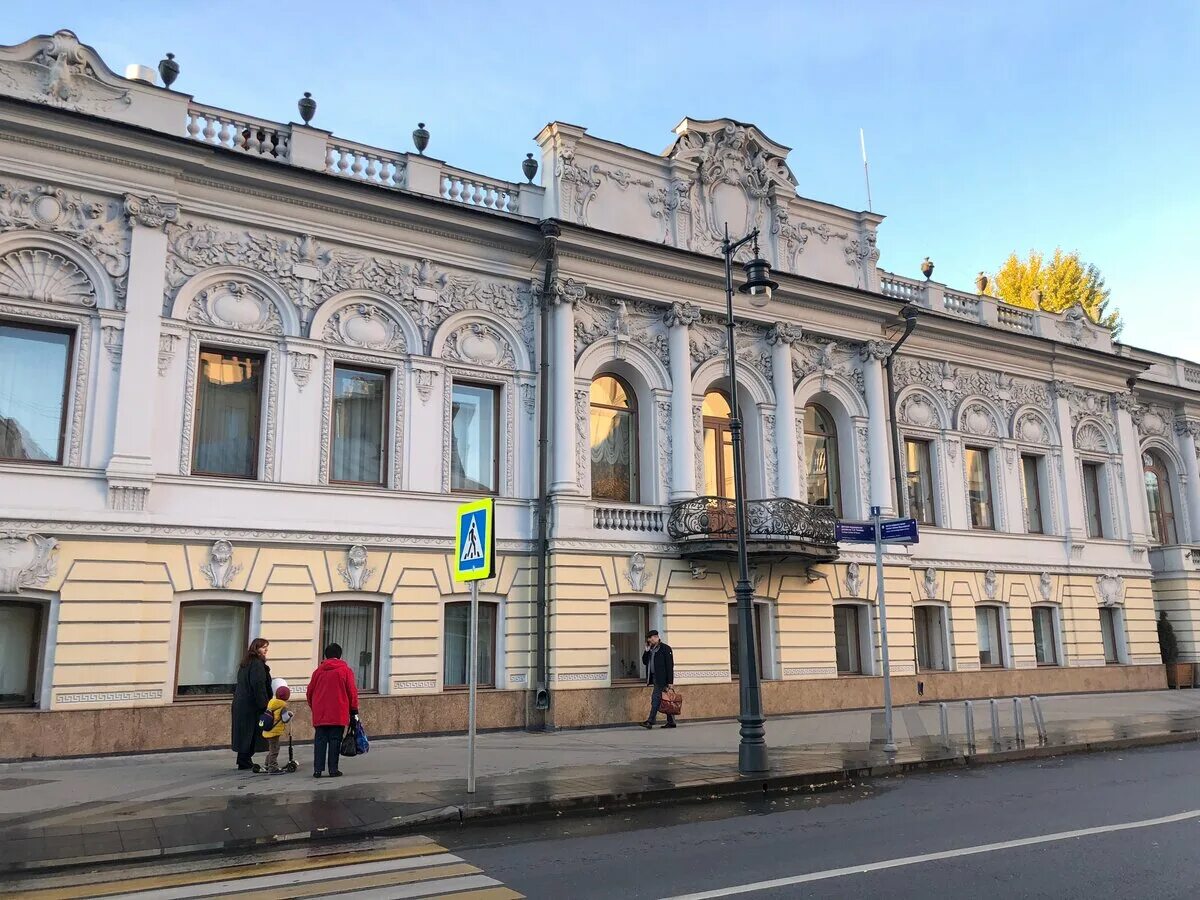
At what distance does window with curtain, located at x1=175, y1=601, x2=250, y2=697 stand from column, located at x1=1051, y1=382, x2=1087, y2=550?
931 inches

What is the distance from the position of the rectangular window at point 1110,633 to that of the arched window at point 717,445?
14282 mm

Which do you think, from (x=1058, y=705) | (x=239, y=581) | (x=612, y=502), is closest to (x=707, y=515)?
(x=612, y=502)

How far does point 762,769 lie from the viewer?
12.7m

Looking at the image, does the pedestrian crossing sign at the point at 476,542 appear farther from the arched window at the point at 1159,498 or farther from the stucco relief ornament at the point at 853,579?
the arched window at the point at 1159,498

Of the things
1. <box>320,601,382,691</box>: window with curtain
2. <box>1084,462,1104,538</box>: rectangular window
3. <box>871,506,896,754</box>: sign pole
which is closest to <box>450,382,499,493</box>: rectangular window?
<box>320,601,382,691</box>: window with curtain

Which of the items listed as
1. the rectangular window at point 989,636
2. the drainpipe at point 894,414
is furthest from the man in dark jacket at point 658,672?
the rectangular window at point 989,636

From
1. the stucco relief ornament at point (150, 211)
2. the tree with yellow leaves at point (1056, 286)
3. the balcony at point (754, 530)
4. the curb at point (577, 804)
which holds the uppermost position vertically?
the tree with yellow leaves at point (1056, 286)

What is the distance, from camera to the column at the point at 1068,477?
28.7 meters

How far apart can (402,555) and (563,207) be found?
850 cm

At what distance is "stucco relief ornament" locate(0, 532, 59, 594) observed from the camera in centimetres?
1470

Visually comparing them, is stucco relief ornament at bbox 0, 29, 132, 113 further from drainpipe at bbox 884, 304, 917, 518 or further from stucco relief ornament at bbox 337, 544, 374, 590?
drainpipe at bbox 884, 304, 917, 518

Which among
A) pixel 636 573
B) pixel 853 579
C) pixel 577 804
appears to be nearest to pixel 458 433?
pixel 636 573

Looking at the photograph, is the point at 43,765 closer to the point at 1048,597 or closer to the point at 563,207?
the point at 563,207

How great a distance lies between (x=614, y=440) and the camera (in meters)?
21.8
